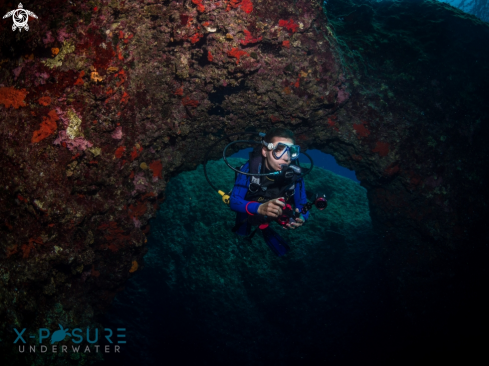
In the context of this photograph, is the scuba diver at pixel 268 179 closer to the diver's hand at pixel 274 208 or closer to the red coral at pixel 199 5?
the diver's hand at pixel 274 208

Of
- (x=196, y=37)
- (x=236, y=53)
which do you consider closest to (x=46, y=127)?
(x=196, y=37)

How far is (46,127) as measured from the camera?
2.39 m

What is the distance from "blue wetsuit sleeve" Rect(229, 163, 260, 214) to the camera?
321cm

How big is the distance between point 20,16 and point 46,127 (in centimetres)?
117

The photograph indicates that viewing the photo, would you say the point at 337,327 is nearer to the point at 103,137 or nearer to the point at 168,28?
the point at 103,137

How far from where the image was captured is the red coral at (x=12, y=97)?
2.35 m

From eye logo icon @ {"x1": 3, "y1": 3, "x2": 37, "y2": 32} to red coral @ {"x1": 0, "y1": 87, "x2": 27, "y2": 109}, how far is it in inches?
24.7

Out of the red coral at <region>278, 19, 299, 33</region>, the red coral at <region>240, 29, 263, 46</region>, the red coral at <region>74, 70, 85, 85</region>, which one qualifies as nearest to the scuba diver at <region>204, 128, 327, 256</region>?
the red coral at <region>240, 29, 263, 46</region>

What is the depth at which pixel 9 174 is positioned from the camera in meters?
2.40

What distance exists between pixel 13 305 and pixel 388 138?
6064mm

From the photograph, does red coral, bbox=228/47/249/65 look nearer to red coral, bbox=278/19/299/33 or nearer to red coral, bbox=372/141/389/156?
red coral, bbox=278/19/299/33

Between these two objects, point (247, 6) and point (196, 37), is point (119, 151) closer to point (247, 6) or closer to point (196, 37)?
point (196, 37)

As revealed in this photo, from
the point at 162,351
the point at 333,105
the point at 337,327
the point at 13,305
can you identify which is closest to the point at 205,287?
the point at 162,351

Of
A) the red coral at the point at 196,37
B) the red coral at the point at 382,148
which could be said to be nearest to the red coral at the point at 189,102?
the red coral at the point at 196,37
